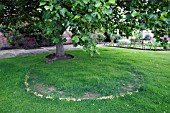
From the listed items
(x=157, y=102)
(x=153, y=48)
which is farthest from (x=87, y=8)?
(x=153, y=48)

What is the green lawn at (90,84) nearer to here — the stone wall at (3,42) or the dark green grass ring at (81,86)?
the dark green grass ring at (81,86)

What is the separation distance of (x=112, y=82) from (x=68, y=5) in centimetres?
225

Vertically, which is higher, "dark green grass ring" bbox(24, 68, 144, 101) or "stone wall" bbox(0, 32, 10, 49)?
"stone wall" bbox(0, 32, 10, 49)

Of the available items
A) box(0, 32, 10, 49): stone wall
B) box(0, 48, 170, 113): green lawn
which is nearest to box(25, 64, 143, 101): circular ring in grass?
box(0, 48, 170, 113): green lawn

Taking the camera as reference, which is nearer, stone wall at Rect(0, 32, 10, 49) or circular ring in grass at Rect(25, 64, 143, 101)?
circular ring in grass at Rect(25, 64, 143, 101)

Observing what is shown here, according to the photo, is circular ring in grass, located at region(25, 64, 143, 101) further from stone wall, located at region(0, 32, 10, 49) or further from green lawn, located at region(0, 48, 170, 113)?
stone wall, located at region(0, 32, 10, 49)

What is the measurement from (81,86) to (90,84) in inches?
8.0

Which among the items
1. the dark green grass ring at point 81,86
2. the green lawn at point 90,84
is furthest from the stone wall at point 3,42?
the dark green grass ring at point 81,86

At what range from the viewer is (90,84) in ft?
11.8

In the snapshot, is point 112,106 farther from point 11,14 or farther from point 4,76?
point 11,14

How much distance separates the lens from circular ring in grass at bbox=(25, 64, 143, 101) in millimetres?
3244

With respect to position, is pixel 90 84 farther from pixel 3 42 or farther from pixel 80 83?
pixel 3 42

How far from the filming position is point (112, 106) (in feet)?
9.20

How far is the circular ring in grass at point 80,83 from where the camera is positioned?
3.24m
